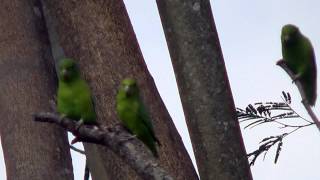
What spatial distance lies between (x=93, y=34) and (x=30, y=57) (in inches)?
34.6

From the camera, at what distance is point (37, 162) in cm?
659

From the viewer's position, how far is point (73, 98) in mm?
4930

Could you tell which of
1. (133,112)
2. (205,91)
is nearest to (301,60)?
(133,112)

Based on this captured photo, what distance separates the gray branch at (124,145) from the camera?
4137mm

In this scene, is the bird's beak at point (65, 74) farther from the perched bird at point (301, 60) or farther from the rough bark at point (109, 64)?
the perched bird at point (301, 60)

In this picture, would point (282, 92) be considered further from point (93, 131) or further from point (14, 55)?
point (14, 55)

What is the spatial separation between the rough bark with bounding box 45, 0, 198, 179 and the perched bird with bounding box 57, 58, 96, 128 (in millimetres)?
957

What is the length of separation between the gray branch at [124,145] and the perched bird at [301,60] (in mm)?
826

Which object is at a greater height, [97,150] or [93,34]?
[93,34]

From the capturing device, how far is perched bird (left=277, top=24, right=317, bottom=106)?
12.9ft

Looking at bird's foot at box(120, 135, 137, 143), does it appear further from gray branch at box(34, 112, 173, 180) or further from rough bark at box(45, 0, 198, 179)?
rough bark at box(45, 0, 198, 179)

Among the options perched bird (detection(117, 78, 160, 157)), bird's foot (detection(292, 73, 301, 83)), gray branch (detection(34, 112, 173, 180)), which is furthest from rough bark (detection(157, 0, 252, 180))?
bird's foot (detection(292, 73, 301, 83))

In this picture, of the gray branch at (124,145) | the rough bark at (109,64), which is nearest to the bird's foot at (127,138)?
the gray branch at (124,145)

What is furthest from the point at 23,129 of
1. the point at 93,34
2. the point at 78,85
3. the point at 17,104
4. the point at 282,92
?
the point at 282,92
